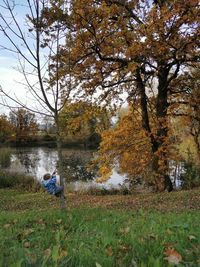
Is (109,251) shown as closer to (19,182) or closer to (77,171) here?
(19,182)

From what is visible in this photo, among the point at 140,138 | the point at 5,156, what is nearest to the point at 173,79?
the point at 140,138

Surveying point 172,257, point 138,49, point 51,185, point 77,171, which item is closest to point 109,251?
point 172,257

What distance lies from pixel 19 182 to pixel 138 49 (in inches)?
487

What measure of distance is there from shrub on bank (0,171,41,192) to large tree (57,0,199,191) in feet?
23.9

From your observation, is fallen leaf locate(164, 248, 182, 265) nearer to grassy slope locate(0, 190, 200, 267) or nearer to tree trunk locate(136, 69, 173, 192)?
grassy slope locate(0, 190, 200, 267)

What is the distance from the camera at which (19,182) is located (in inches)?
942

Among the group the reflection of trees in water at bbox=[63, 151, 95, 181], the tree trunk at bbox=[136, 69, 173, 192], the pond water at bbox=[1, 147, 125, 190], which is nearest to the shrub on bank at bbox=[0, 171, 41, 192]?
the pond water at bbox=[1, 147, 125, 190]

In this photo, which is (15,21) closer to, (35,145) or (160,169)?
(160,169)

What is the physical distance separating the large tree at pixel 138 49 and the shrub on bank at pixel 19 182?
729 cm

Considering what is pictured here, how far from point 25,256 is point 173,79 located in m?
16.2

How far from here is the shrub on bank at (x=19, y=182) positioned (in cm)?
2261

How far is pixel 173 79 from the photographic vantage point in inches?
739

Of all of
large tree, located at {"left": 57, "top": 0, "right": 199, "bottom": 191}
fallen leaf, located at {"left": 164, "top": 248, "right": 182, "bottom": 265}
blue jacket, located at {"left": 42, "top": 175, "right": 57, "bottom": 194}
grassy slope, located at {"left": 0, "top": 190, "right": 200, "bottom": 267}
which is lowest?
grassy slope, located at {"left": 0, "top": 190, "right": 200, "bottom": 267}

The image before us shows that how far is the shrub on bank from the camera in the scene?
22.6 meters
